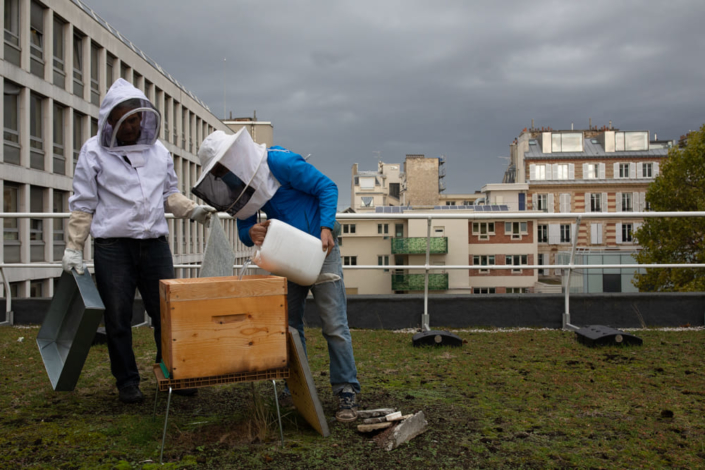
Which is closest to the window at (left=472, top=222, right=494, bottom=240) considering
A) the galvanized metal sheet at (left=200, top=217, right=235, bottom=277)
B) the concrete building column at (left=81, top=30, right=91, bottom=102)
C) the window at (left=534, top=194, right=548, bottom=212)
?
the galvanized metal sheet at (left=200, top=217, right=235, bottom=277)

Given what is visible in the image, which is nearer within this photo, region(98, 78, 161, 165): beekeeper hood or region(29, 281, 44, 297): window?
region(98, 78, 161, 165): beekeeper hood

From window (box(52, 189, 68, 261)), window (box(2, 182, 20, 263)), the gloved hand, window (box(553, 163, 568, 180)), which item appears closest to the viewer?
the gloved hand

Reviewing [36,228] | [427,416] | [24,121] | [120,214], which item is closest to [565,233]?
[36,228]

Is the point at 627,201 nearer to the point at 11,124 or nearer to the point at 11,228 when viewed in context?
the point at 11,124

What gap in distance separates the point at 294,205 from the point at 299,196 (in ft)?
0.20

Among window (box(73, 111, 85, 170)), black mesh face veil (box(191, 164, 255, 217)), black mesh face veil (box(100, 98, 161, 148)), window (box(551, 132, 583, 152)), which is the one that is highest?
window (box(551, 132, 583, 152))

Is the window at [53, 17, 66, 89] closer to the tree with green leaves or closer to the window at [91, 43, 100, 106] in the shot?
the window at [91, 43, 100, 106]

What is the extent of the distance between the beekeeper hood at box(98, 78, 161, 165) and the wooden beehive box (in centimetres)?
136

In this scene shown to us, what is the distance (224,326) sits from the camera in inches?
103

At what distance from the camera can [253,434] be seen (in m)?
2.80

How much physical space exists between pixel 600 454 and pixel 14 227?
27.6m

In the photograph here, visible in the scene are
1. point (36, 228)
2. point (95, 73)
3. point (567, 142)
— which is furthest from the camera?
point (567, 142)

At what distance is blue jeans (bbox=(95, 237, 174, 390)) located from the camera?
3.60 meters

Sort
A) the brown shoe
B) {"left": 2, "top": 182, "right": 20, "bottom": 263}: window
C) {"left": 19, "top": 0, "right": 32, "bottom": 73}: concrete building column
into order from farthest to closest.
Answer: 1. {"left": 19, "top": 0, "right": 32, "bottom": 73}: concrete building column
2. {"left": 2, "top": 182, "right": 20, "bottom": 263}: window
3. the brown shoe
